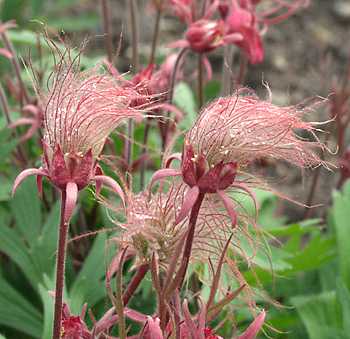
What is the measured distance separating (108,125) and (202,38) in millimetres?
676

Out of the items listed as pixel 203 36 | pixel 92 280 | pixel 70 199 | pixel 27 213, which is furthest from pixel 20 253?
pixel 70 199

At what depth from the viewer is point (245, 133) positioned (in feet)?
4.63

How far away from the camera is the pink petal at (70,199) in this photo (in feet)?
4.19

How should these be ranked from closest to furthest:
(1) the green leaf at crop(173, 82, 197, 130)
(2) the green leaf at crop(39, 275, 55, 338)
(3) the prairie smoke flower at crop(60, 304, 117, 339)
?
(3) the prairie smoke flower at crop(60, 304, 117, 339)
(2) the green leaf at crop(39, 275, 55, 338)
(1) the green leaf at crop(173, 82, 197, 130)

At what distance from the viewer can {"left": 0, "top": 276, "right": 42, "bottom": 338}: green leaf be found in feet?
6.88

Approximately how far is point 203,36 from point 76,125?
0.73 meters

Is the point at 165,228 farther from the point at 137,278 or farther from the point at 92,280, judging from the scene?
the point at 92,280

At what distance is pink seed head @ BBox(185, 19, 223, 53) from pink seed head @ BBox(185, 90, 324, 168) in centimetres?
60

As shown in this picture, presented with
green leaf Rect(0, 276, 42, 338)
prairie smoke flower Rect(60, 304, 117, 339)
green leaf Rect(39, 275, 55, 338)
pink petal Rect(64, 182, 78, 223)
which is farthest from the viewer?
green leaf Rect(0, 276, 42, 338)

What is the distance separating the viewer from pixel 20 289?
2.35 metres

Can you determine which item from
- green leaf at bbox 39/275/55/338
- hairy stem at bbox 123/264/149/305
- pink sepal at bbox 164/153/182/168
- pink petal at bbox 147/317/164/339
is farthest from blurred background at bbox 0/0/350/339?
pink petal at bbox 147/317/164/339

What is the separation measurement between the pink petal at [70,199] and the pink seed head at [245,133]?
0.20 m

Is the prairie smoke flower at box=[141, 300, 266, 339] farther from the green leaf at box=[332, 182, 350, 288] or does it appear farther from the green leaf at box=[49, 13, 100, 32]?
the green leaf at box=[49, 13, 100, 32]

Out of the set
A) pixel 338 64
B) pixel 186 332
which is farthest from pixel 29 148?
pixel 338 64
